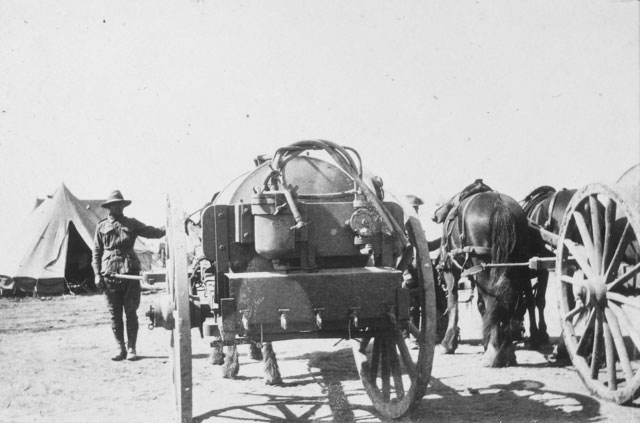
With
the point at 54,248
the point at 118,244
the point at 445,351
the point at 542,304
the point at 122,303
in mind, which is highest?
the point at 54,248

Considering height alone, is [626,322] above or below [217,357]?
above

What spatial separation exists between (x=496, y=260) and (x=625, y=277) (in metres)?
2.53

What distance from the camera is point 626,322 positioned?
4605 millimetres

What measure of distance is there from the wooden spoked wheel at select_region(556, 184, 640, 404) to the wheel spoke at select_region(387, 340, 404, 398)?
1.63m

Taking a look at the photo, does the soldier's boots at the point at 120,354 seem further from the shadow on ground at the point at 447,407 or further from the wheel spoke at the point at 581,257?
the wheel spoke at the point at 581,257

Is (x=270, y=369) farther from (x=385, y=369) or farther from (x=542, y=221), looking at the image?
(x=542, y=221)

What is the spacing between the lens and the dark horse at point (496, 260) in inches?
274

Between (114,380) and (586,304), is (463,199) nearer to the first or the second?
(586,304)

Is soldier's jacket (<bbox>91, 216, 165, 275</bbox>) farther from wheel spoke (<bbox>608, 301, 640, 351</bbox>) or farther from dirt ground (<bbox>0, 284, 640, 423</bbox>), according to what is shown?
wheel spoke (<bbox>608, 301, 640, 351</bbox>)

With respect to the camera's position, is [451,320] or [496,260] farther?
[451,320]

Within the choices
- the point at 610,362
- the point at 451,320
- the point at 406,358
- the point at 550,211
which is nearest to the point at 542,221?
the point at 550,211

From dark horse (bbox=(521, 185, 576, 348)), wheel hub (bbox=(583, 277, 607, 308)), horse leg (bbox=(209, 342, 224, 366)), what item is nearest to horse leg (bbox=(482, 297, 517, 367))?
dark horse (bbox=(521, 185, 576, 348))

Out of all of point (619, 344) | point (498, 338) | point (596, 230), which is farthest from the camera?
point (498, 338)

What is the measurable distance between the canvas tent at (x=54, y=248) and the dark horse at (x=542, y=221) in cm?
1246
